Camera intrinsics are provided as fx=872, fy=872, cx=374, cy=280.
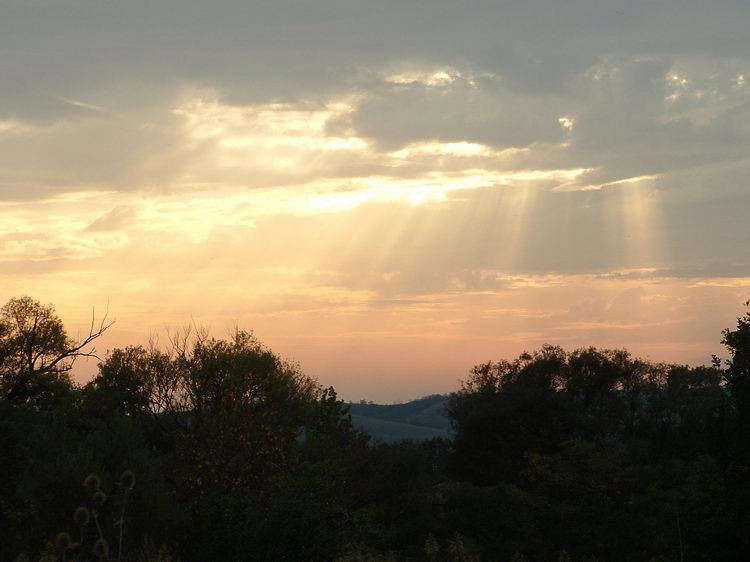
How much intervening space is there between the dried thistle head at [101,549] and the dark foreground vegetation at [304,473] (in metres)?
0.06

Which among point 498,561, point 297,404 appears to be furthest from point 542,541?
point 297,404

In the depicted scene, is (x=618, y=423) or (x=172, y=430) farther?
(x=618, y=423)

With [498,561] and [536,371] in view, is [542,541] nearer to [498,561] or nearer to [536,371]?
[498,561]

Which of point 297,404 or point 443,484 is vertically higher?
point 297,404

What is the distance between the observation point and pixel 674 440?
105188 millimetres

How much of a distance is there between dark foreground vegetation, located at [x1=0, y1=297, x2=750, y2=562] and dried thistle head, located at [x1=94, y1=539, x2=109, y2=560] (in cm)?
6

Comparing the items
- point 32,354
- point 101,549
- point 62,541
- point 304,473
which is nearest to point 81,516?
point 62,541

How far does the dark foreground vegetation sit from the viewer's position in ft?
119

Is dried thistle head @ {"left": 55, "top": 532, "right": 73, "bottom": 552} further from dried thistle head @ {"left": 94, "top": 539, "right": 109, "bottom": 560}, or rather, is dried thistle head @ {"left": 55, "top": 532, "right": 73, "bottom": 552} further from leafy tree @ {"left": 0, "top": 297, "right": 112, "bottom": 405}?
leafy tree @ {"left": 0, "top": 297, "right": 112, "bottom": 405}

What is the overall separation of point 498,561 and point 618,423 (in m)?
59.4

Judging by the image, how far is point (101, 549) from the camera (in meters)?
18.1

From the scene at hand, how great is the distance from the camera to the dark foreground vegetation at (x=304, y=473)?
1425 inches

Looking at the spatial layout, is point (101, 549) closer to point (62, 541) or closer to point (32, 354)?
point (62, 541)

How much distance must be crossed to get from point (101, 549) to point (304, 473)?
76.1 feet
